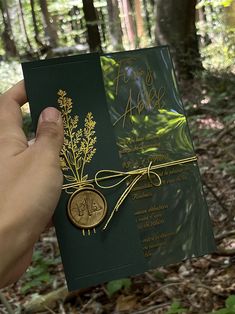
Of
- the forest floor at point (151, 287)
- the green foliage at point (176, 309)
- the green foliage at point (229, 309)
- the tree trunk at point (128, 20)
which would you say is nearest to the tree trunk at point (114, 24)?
the tree trunk at point (128, 20)

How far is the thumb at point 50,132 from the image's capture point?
3.45 feet

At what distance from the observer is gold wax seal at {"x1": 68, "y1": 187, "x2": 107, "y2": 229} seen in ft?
3.54

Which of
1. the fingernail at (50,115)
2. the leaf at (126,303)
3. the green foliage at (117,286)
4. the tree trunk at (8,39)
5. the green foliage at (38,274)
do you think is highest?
the fingernail at (50,115)

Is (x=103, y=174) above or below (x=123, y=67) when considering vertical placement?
below

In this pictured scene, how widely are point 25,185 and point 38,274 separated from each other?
6.18ft

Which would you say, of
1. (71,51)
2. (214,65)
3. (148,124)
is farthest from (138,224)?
(71,51)

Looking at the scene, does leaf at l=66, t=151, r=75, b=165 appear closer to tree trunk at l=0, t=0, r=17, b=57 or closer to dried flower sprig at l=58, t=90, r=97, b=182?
dried flower sprig at l=58, t=90, r=97, b=182

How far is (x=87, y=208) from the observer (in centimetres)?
109

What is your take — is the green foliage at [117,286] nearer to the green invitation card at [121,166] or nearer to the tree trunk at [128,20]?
the green invitation card at [121,166]

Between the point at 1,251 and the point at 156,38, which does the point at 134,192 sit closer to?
the point at 1,251

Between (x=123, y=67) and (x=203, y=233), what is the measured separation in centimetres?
47

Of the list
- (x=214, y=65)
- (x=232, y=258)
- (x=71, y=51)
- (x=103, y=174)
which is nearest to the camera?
(x=103, y=174)

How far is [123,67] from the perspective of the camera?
3.79 ft

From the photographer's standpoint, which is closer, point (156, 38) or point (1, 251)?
point (1, 251)
